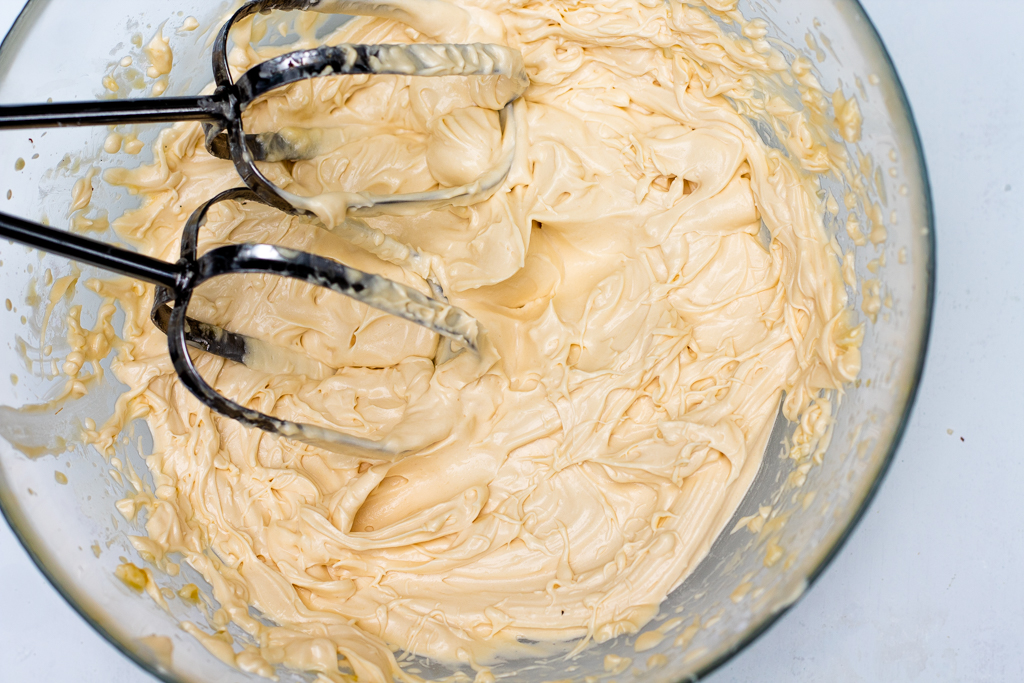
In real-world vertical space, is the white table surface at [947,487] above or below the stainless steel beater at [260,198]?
below

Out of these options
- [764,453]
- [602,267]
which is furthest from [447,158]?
[764,453]

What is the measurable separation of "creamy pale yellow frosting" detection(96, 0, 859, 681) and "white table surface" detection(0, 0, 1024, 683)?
0.29m

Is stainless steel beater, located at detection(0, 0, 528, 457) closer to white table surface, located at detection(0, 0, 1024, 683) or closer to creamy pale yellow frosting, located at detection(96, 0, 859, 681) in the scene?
creamy pale yellow frosting, located at detection(96, 0, 859, 681)

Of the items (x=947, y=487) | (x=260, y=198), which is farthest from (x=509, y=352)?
(x=947, y=487)

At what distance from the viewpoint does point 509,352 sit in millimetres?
1476

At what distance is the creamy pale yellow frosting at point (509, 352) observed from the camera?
1326mm

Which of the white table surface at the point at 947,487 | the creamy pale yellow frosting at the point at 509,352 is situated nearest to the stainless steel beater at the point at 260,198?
the creamy pale yellow frosting at the point at 509,352

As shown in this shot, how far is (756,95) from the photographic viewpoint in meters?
1.34

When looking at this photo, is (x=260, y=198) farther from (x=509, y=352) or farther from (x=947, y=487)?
(x=947, y=487)

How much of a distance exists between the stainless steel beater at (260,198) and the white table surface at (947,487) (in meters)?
0.73

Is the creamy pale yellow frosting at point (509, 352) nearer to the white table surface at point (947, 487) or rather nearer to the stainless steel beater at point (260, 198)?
the stainless steel beater at point (260, 198)

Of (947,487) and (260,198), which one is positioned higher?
(260,198)

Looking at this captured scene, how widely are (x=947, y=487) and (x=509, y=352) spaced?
0.91 metres

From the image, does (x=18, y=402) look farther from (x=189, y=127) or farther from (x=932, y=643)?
(x=932, y=643)
